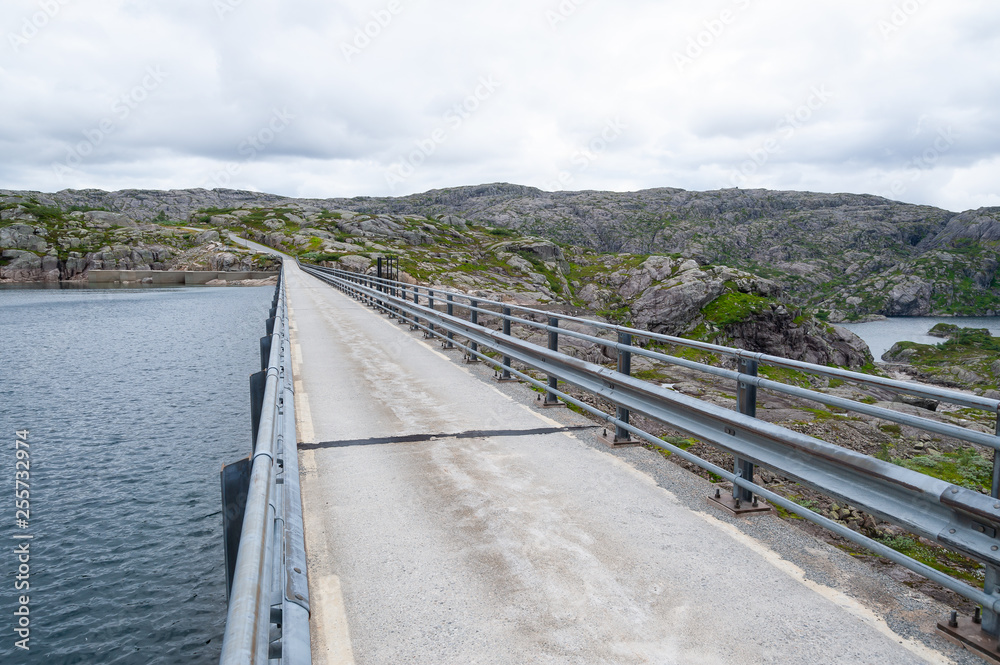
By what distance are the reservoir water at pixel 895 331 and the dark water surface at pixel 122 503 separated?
123 metres

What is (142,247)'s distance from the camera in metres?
118

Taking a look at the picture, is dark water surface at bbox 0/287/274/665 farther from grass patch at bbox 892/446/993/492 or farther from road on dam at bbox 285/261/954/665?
grass patch at bbox 892/446/993/492

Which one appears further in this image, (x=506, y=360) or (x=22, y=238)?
(x=22, y=238)

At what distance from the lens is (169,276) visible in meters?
101

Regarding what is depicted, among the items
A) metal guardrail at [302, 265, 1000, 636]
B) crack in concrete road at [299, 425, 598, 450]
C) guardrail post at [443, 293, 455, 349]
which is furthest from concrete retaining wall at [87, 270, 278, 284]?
metal guardrail at [302, 265, 1000, 636]

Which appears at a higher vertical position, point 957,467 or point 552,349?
point 552,349

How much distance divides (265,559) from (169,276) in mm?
113025

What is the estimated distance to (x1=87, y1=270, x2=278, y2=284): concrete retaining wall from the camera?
96000 millimetres

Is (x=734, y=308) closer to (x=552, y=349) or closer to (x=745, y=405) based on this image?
(x=552, y=349)

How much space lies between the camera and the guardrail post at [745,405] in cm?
493

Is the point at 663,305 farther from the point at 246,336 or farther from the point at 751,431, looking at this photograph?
the point at 751,431

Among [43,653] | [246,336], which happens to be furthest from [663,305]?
[43,653]

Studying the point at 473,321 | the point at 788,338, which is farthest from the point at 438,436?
the point at 788,338

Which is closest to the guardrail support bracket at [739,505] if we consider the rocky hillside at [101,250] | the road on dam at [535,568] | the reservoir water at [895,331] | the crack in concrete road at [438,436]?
the road on dam at [535,568]
